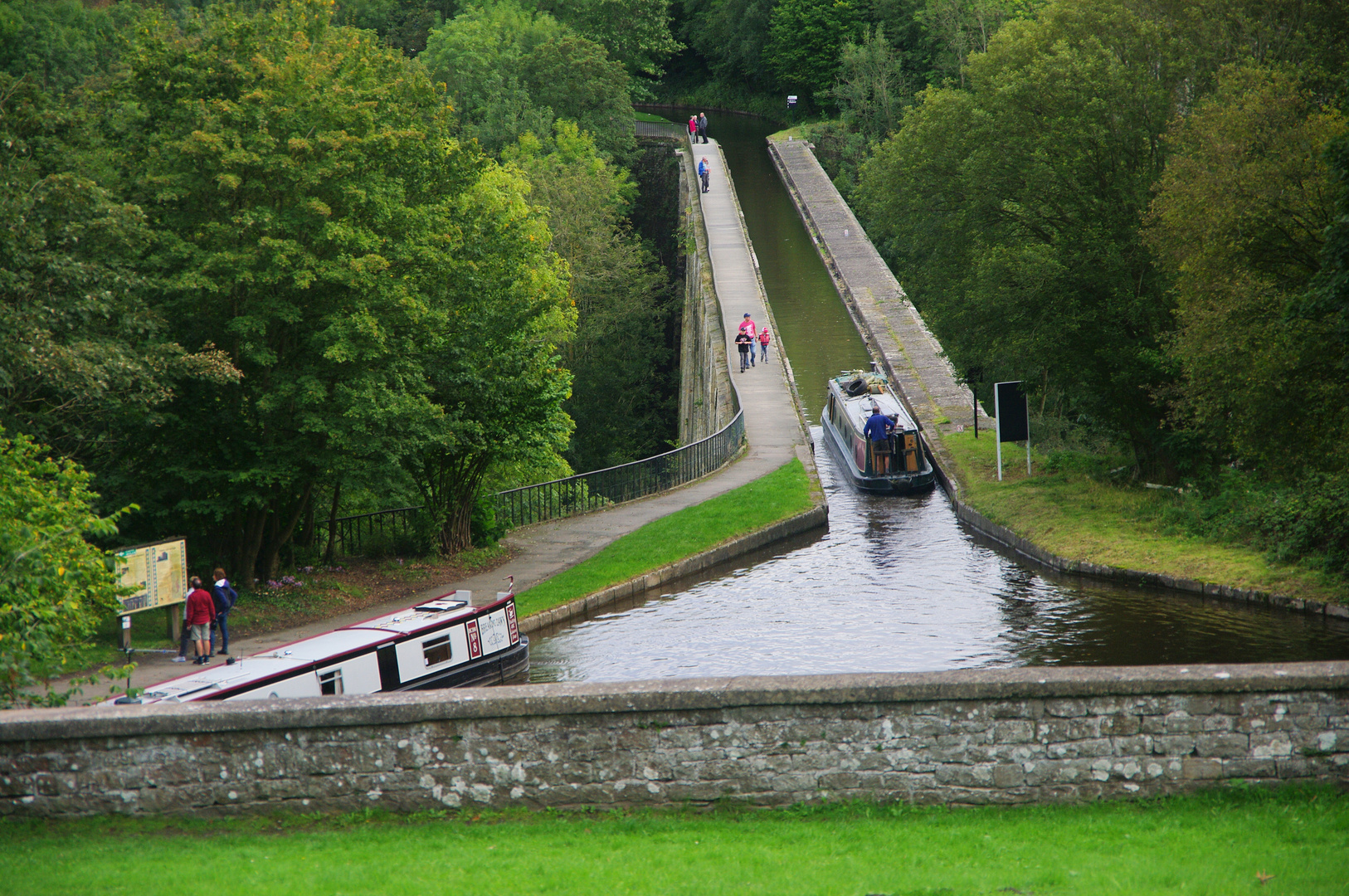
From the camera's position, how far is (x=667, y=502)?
84.2 feet

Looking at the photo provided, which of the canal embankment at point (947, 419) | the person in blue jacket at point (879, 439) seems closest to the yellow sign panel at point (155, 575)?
the canal embankment at point (947, 419)

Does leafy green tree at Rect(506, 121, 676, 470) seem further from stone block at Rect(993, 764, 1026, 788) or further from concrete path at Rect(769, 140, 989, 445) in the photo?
stone block at Rect(993, 764, 1026, 788)

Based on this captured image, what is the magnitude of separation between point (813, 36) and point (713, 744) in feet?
243

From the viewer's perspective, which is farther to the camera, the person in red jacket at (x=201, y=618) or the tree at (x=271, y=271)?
the tree at (x=271, y=271)

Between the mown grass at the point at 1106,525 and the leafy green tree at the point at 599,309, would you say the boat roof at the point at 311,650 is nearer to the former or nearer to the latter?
the mown grass at the point at 1106,525

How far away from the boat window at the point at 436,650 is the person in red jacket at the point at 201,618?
336 centimetres

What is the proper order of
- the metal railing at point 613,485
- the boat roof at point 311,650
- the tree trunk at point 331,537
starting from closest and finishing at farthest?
the boat roof at point 311,650 < the tree trunk at point 331,537 < the metal railing at point 613,485

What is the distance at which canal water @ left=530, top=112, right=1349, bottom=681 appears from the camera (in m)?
16.1

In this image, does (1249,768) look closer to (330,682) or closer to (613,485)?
(330,682)

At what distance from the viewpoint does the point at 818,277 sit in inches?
1869

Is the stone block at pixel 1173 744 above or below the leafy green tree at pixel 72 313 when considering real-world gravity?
below

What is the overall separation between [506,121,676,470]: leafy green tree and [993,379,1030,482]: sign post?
74.0 feet

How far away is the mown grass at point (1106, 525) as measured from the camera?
17.6m

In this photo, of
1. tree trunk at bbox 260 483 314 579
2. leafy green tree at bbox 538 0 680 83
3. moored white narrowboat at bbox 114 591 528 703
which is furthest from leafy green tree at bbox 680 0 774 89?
moored white narrowboat at bbox 114 591 528 703
